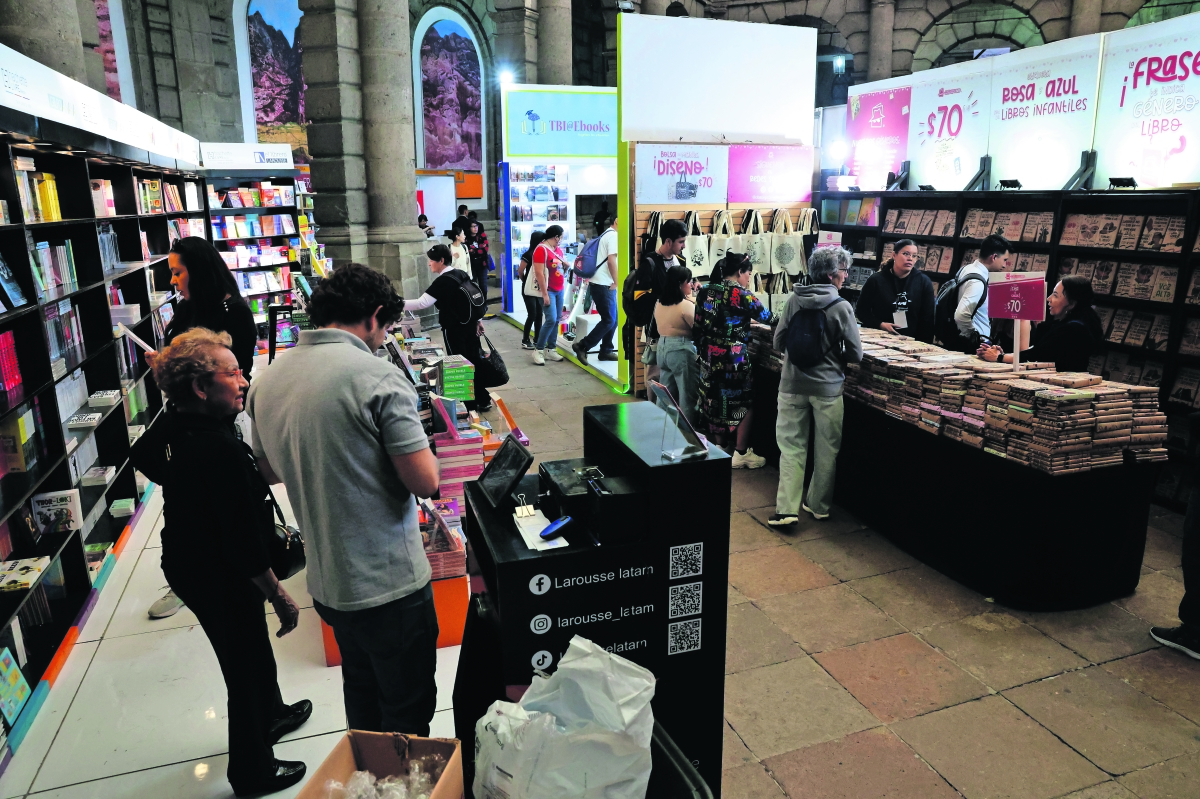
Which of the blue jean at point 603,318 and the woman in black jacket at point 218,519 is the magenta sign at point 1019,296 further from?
the blue jean at point 603,318

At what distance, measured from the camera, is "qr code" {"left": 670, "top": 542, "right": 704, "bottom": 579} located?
76.0 inches

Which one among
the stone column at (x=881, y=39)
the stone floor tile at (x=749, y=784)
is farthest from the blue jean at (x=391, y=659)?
the stone column at (x=881, y=39)

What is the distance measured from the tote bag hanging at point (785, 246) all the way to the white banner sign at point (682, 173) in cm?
60

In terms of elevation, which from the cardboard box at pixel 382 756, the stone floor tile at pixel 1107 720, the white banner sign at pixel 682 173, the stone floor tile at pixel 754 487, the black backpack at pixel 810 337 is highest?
the white banner sign at pixel 682 173

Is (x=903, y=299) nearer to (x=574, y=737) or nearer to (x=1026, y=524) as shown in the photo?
(x=1026, y=524)

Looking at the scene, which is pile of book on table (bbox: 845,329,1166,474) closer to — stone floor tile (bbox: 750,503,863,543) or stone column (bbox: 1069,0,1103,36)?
stone floor tile (bbox: 750,503,863,543)

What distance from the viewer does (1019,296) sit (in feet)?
13.5

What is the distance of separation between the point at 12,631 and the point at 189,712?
834 millimetres

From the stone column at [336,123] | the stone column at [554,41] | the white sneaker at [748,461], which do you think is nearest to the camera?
the white sneaker at [748,461]

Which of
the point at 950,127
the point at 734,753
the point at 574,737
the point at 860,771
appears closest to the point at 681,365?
the point at 734,753

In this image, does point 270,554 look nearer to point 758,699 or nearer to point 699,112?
point 758,699

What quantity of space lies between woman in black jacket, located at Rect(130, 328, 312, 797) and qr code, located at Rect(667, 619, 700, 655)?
4.01 ft

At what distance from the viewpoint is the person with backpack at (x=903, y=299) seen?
585 cm

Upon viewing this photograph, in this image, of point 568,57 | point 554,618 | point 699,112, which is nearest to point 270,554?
point 554,618
